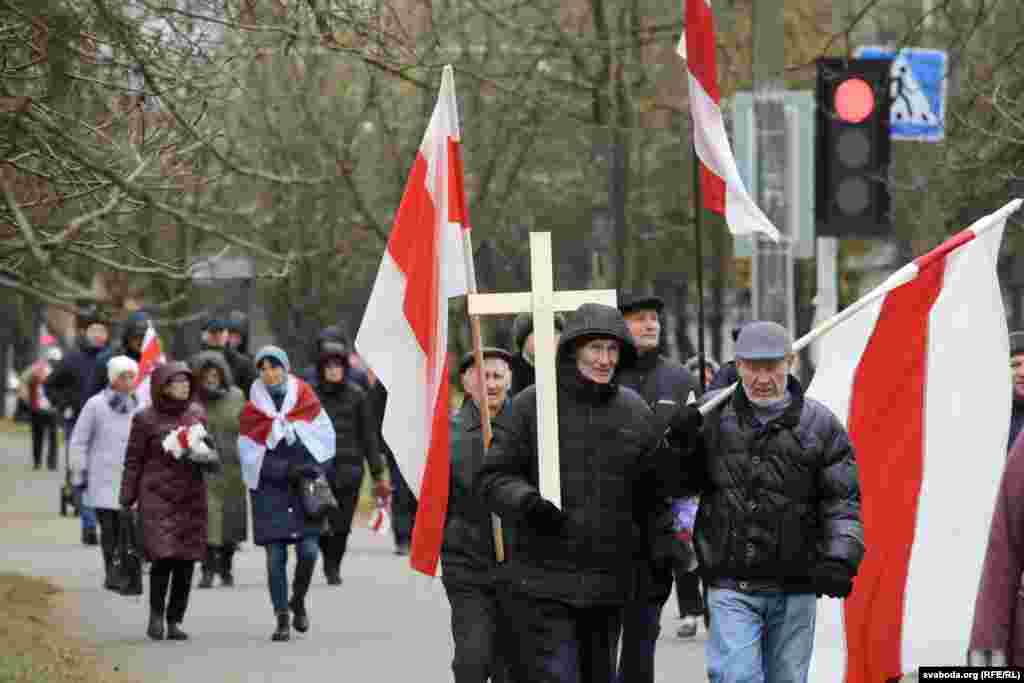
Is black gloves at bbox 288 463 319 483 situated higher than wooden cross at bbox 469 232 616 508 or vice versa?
wooden cross at bbox 469 232 616 508

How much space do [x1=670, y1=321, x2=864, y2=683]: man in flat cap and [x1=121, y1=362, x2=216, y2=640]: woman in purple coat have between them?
6.03 metres

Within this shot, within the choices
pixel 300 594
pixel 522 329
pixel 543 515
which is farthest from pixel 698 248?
pixel 300 594

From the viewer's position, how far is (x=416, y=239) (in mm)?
Result: 9070

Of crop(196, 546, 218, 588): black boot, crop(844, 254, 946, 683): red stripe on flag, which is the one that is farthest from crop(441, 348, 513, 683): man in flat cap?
crop(196, 546, 218, 588): black boot

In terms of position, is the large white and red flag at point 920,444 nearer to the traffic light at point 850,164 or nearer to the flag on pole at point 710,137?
the flag on pole at point 710,137

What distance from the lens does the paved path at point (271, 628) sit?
12.4 m

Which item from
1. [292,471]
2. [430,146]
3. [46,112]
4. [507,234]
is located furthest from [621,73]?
[430,146]

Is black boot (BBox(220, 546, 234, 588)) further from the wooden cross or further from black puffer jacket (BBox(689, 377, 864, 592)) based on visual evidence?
black puffer jacket (BBox(689, 377, 864, 592))

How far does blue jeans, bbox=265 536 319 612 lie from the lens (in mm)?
13742

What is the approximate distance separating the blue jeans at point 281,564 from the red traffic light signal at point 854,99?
3928mm

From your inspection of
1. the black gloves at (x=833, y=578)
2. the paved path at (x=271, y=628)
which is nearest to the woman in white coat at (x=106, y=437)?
the paved path at (x=271, y=628)

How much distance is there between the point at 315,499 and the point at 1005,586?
789cm

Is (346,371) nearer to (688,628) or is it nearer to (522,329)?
(688,628)

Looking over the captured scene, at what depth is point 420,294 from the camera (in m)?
9.06
